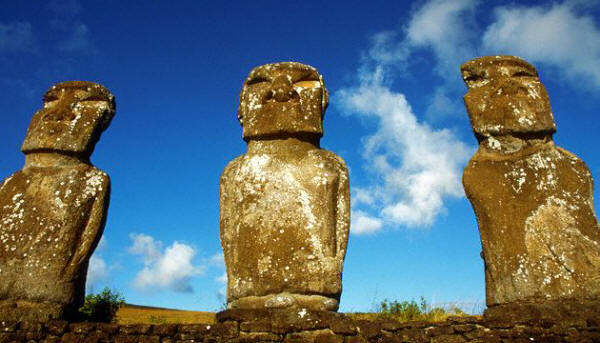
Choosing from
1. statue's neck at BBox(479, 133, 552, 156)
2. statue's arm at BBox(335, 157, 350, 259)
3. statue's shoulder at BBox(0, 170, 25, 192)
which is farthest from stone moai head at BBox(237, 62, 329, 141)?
statue's shoulder at BBox(0, 170, 25, 192)

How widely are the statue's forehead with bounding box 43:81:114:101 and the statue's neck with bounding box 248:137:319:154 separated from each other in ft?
8.62

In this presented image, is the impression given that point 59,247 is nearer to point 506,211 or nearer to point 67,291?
point 67,291

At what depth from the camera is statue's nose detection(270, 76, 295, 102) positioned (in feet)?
26.9

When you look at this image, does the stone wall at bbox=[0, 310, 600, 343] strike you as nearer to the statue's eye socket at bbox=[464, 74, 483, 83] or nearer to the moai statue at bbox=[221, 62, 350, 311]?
the moai statue at bbox=[221, 62, 350, 311]

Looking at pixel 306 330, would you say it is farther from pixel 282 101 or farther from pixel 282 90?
pixel 282 90

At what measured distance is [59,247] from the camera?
7.90 m

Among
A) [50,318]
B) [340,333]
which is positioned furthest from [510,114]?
[50,318]

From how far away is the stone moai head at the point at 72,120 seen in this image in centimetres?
866

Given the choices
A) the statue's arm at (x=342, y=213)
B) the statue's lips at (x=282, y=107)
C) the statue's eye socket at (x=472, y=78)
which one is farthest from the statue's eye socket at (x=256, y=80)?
the statue's eye socket at (x=472, y=78)

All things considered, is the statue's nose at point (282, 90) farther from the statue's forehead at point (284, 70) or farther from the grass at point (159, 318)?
the grass at point (159, 318)

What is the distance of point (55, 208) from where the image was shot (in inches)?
322

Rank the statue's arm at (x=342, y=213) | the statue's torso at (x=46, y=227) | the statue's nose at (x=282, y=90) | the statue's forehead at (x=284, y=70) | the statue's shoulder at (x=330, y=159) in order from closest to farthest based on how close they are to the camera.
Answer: the statue's arm at (x=342, y=213), the statue's torso at (x=46, y=227), the statue's shoulder at (x=330, y=159), the statue's nose at (x=282, y=90), the statue's forehead at (x=284, y=70)

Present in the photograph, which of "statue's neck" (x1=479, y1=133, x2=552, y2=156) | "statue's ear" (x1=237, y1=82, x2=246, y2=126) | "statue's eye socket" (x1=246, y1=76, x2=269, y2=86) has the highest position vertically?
"statue's eye socket" (x1=246, y1=76, x2=269, y2=86)

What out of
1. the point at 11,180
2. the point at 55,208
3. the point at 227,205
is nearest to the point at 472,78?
the point at 227,205
